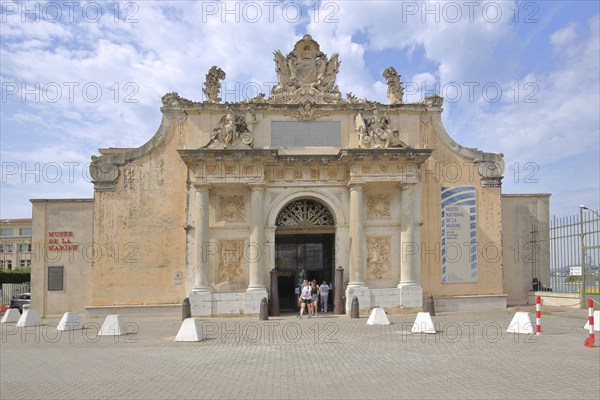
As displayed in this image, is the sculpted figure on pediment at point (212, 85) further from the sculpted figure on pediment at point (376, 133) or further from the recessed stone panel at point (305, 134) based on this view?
the sculpted figure on pediment at point (376, 133)

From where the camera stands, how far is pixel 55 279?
2473 centimetres

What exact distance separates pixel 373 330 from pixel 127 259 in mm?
11437

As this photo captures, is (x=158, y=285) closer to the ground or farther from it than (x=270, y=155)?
closer to the ground

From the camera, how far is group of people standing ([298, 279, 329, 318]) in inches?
869

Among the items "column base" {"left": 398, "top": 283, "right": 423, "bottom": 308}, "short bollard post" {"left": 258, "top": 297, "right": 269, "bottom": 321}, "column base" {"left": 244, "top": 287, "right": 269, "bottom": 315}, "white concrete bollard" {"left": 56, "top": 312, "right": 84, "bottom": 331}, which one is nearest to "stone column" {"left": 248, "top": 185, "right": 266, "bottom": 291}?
"column base" {"left": 244, "top": 287, "right": 269, "bottom": 315}

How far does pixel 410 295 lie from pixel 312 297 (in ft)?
13.3

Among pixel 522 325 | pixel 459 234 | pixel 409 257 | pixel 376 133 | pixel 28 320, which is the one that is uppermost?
pixel 376 133

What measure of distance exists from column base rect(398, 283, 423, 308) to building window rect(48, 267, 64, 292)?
14.8 meters

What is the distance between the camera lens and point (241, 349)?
45.3ft

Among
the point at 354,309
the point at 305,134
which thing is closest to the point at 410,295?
the point at 354,309

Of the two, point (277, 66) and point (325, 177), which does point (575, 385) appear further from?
point (277, 66)

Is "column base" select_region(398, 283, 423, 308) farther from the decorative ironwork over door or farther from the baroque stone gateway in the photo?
the decorative ironwork over door

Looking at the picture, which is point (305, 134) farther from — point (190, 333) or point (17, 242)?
point (17, 242)

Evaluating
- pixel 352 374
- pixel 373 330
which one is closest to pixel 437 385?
pixel 352 374
